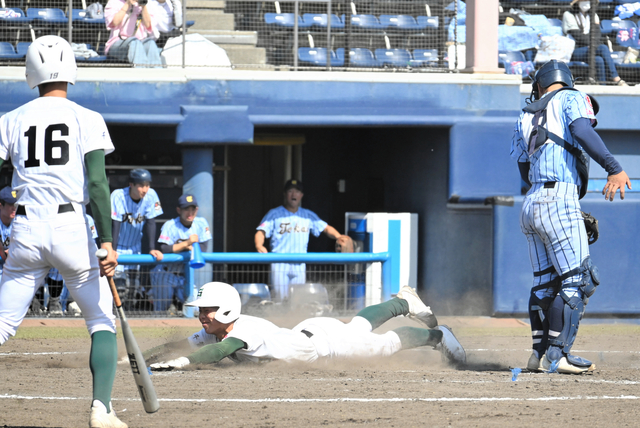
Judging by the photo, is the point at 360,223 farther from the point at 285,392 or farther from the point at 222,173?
the point at 285,392

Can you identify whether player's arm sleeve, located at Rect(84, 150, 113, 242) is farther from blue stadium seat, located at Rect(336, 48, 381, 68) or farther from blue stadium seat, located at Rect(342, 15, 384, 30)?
blue stadium seat, located at Rect(342, 15, 384, 30)

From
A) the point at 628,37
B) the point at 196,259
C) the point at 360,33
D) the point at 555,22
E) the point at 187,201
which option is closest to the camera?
the point at 196,259

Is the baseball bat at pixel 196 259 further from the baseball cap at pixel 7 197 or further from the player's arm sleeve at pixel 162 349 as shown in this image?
the player's arm sleeve at pixel 162 349

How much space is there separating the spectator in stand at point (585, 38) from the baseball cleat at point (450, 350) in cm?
689

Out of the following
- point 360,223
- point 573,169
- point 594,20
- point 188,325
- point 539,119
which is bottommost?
point 188,325

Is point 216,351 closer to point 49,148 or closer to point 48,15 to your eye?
point 49,148

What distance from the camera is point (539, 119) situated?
5855 millimetres

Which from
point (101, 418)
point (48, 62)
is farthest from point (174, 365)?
point (48, 62)

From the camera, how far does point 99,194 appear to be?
3920 mm

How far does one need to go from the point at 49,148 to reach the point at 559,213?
3.44 m

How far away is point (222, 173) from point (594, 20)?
618cm

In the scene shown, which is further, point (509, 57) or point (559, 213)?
point (509, 57)

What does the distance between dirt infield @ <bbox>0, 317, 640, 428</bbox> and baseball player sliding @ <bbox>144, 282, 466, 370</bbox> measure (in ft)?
0.49

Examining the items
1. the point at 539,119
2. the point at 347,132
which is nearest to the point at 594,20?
the point at 347,132
